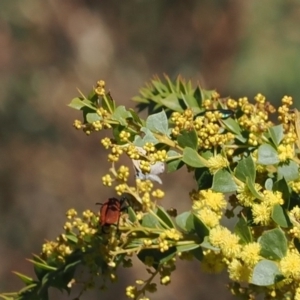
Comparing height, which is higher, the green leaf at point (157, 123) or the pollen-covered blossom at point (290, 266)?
the green leaf at point (157, 123)

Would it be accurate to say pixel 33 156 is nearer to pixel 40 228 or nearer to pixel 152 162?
pixel 40 228

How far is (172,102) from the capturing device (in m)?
0.67

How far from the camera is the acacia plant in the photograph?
0.48 meters

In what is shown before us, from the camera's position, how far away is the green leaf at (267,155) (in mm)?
Answer: 500

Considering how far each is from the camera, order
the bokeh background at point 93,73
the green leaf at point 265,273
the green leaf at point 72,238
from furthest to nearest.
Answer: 1. the bokeh background at point 93,73
2. the green leaf at point 72,238
3. the green leaf at point 265,273

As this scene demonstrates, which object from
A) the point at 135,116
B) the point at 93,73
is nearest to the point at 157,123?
the point at 135,116

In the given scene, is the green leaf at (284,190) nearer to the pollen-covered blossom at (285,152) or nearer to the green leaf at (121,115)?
the pollen-covered blossom at (285,152)

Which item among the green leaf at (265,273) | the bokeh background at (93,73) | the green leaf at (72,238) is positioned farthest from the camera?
the bokeh background at (93,73)

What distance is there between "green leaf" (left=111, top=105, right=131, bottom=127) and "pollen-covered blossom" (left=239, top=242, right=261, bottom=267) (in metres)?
0.14

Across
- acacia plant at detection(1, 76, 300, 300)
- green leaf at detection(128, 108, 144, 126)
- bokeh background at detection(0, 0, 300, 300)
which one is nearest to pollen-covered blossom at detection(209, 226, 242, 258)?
acacia plant at detection(1, 76, 300, 300)

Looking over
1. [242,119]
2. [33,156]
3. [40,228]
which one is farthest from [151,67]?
[242,119]

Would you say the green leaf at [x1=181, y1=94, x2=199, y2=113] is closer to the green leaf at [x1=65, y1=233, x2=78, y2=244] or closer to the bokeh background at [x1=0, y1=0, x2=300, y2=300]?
the green leaf at [x1=65, y1=233, x2=78, y2=244]

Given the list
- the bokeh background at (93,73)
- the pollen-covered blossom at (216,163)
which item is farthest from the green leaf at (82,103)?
the bokeh background at (93,73)

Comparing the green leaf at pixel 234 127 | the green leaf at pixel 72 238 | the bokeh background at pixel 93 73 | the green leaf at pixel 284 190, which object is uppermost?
the bokeh background at pixel 93 73
